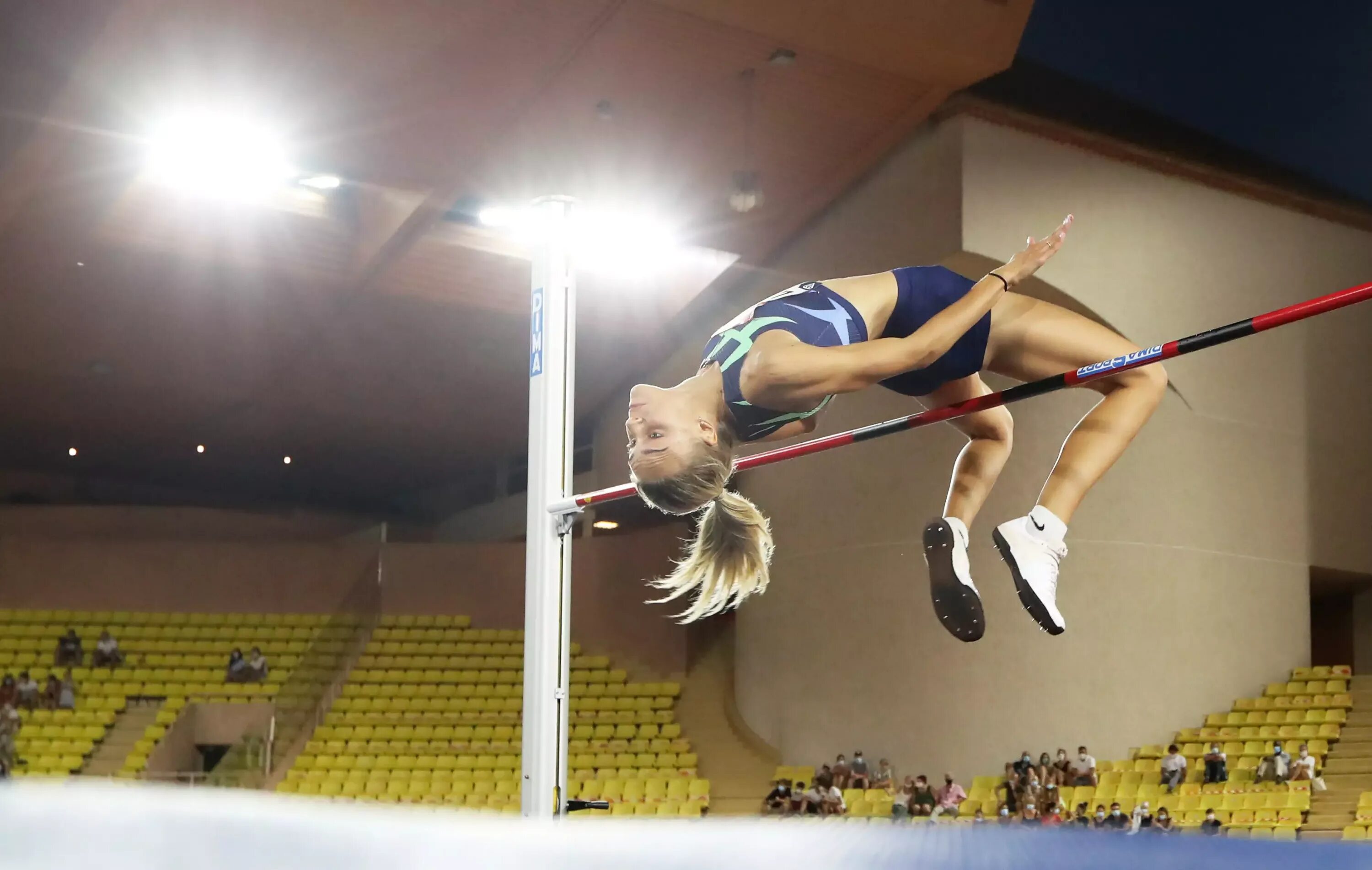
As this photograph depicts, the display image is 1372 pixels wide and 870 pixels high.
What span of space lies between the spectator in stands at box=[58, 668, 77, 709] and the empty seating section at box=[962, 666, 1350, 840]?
8.59 meters

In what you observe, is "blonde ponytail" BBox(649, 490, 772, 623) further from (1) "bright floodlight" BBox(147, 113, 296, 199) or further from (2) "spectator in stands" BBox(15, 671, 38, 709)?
(2) "spectator in stands" BBox(15, 671, 38, 709)

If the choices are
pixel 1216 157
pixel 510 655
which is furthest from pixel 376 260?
pixel 1216 157

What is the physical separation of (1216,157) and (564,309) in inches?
225

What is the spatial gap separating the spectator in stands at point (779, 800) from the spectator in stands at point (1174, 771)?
110 inches

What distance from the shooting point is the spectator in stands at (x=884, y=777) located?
10883 mm

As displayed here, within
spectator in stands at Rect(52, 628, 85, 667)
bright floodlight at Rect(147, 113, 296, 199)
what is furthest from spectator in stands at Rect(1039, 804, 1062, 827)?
spectator in stands at Rect(52, 628, 85, 667)

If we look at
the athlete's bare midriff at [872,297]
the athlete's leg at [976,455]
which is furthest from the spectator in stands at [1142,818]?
the athlete's bare midriff at [872,297]

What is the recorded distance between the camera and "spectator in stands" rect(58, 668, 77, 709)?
13.3 meters

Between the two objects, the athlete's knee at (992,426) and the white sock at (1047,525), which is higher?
the athlete's knee at (992,426)

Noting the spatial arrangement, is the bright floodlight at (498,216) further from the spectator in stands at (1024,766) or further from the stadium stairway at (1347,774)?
the stadium stairway at (1347,774)

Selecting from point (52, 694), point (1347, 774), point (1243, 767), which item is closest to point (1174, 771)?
point (1243, 767)

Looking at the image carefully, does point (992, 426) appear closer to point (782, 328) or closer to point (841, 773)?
point (782, 328)

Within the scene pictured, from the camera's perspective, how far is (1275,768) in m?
9.70

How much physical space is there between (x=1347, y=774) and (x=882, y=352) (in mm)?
7510
